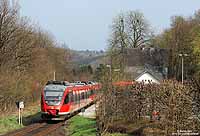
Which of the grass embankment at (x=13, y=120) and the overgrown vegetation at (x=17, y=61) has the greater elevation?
the overgrown vegetation at (x=17, y=61)

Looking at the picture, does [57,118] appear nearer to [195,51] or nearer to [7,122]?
[7,122]

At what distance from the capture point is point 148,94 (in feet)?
77.4

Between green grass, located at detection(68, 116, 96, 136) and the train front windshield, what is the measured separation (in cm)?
223

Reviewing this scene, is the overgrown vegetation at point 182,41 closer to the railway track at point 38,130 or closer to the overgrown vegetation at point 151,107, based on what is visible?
the railway track at point 38,130

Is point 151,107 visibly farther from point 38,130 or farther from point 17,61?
point 17,61

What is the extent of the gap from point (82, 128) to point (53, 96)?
6.47 meters

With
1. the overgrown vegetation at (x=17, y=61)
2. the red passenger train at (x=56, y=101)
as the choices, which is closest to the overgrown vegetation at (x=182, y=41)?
the overgrown vegetation at (x=17, y=61)

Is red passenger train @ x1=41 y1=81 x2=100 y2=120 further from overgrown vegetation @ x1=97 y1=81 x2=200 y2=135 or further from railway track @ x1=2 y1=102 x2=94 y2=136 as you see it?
overgrown vegetation @ x1=97 y1=81 x2=200 y2=135

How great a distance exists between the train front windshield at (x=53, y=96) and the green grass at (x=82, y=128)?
2233 mm

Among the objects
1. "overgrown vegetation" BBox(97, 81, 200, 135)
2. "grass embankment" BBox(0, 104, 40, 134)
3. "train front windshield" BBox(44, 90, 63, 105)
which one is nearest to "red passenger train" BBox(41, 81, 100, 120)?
"train front windshield" BBox(44, 90, 63, 105)

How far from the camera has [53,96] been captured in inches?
1431

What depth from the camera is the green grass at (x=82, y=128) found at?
26816 millimetres

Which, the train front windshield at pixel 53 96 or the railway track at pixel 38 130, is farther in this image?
the train front windshield at pixel 53 96

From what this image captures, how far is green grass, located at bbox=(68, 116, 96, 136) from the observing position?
26816 mm
